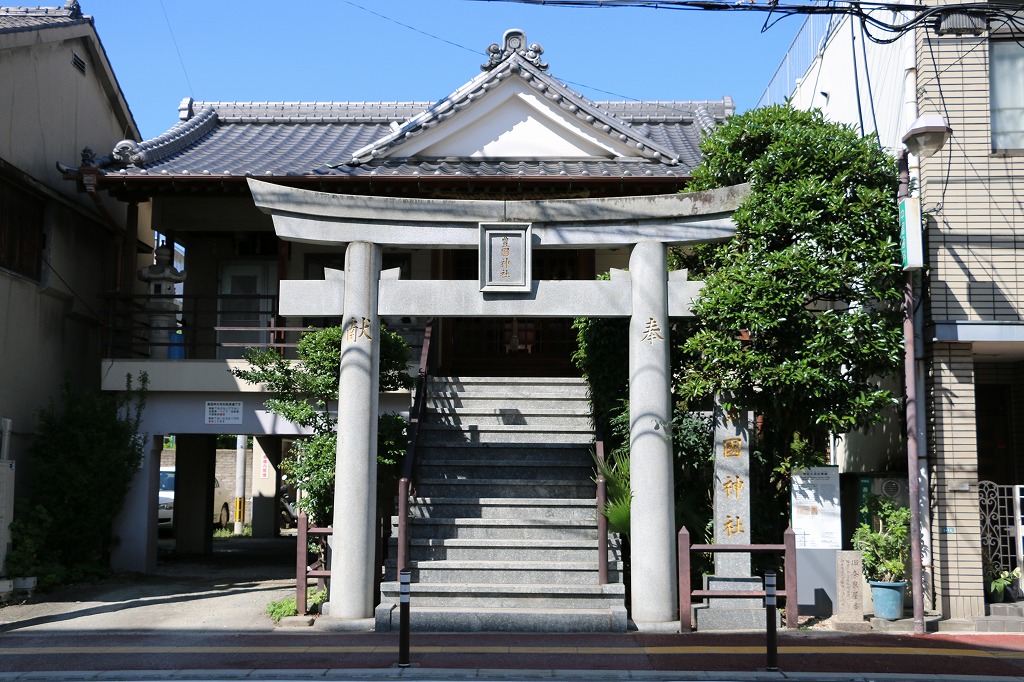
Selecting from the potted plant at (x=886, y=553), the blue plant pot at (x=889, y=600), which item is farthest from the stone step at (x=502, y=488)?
the blue plant pot at (x=889, y=600)

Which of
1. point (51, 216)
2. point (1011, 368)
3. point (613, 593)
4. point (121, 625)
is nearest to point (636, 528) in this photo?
point (613, 593)

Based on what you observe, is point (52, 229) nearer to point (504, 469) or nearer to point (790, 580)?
point (504, 469)

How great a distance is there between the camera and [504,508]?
44.8ft

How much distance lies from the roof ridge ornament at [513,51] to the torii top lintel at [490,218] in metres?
7.26

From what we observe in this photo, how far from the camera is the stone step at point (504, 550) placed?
12.8 meters

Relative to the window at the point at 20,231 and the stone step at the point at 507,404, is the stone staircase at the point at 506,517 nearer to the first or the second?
the stone step at the point at 507,404

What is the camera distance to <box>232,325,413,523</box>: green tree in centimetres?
1361

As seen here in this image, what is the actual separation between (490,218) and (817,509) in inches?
225

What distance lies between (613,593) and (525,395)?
15.4 feet

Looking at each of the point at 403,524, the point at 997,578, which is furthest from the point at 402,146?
the point at 997,578

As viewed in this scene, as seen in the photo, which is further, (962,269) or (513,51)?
(513,51)

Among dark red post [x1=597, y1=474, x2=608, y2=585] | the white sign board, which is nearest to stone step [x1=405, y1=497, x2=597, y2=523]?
dark red post [x1=597, y1=474, x2=608, y2=585]

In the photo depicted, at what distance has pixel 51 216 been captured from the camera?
16.9 metres

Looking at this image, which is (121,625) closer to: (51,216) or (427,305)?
(427,305)
